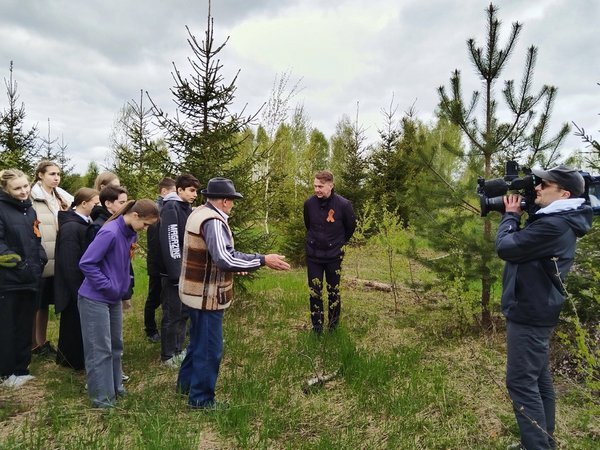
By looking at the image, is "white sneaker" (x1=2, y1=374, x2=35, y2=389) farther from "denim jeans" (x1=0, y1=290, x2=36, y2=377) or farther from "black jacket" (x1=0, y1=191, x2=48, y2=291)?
"black jacket" (x1=0, y1=191, x2=48, y2=291)

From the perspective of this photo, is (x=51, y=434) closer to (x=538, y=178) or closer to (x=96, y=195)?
(x=96, y=195)

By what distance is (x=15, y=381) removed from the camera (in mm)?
3982

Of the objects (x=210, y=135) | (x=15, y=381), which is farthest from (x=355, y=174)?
(x=15, y=381)

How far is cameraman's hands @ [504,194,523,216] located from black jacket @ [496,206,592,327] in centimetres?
22

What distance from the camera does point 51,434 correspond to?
2.98 metres

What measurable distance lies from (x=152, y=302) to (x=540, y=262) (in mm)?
4718

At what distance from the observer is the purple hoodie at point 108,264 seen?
338cm

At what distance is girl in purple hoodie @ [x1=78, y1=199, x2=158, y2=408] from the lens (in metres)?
3.40

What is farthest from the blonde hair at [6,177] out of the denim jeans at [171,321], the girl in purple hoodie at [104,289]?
the denim jeans at [171,321]

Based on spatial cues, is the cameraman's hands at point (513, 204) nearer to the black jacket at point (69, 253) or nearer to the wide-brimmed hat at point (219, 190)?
the wide-brimmed hat at point (219, 190)

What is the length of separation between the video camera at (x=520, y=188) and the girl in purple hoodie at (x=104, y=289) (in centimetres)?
277

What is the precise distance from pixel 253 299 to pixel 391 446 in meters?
4.79

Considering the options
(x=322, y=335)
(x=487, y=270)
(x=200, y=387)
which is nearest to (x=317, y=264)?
(x=322, y=335)

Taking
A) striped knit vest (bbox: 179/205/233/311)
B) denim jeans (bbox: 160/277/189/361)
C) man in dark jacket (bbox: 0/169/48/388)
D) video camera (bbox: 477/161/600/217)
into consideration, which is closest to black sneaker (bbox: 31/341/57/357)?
man in dark jacket (bbox: 0/169/48/388)
